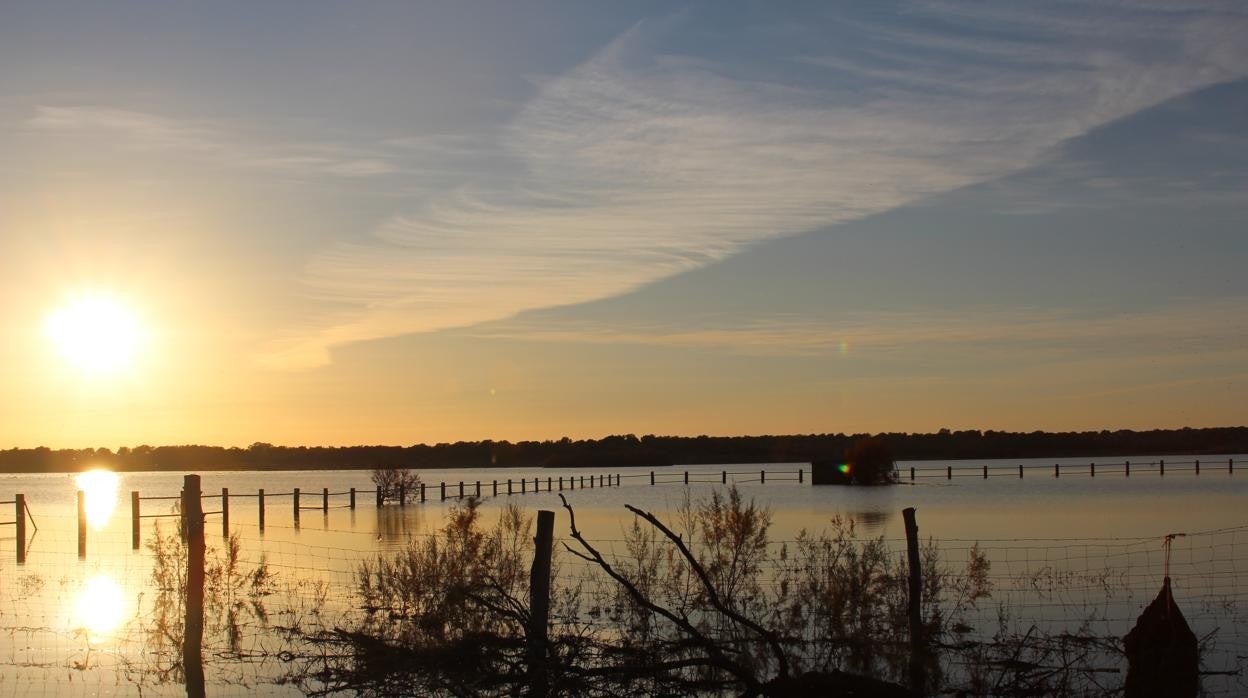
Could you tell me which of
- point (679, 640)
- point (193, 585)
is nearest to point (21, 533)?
point (193, 585)

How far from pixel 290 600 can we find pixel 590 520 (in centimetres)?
2307

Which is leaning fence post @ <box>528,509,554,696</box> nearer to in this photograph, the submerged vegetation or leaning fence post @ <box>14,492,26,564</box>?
the submerged vegetation

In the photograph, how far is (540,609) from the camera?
36.4ft

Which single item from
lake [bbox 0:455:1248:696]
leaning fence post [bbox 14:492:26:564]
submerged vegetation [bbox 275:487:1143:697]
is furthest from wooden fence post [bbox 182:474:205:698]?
leaning fence post [bbox 14:492:26:564]

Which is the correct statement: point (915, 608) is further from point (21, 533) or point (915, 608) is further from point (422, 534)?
point (21, 533)

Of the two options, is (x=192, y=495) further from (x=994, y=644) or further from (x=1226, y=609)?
(x=1226, y=609)

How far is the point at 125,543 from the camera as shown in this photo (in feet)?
111

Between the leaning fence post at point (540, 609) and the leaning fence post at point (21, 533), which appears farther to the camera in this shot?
the leaning fence post at point (21, 533)

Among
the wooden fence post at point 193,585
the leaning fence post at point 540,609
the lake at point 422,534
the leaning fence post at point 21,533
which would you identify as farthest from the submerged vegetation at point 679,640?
the leaning fence post at point 21,533

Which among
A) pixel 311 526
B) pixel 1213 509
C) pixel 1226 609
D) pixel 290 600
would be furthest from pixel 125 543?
pixel 1213 509

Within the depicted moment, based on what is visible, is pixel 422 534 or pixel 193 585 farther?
pixel 422 534

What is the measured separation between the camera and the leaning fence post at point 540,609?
10.8m

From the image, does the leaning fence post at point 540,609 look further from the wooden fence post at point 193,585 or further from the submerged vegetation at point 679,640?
the wooden fence post at point 193,585

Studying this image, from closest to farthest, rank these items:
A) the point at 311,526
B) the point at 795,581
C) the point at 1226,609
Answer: the point at 1226,609
the point at 795,581
the point at 311,526
